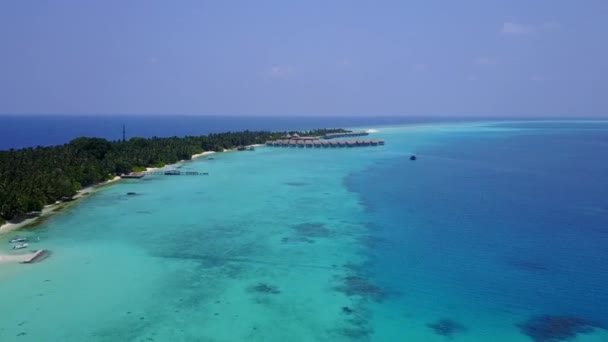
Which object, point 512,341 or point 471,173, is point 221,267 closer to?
point 512,341

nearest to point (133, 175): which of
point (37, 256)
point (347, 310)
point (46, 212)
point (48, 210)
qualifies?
point (48, 210)

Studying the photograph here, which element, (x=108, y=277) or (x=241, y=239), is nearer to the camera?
(x=108, y=277)

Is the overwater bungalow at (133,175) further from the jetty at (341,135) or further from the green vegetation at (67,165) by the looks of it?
the jetty at (341,135)

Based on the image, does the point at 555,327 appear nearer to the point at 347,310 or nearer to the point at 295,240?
the point at 347,310

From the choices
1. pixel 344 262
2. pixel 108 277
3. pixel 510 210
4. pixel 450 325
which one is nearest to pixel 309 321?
pixel 450 325

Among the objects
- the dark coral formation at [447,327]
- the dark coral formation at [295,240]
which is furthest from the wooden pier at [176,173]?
the dark coral formation at [447,327]

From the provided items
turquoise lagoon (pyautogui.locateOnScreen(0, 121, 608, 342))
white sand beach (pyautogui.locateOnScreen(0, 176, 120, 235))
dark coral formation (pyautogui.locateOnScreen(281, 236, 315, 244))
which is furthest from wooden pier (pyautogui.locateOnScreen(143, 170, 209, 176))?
dark coral formation (pyautogui.locateOnScreen(281, 236, 315, 244))
